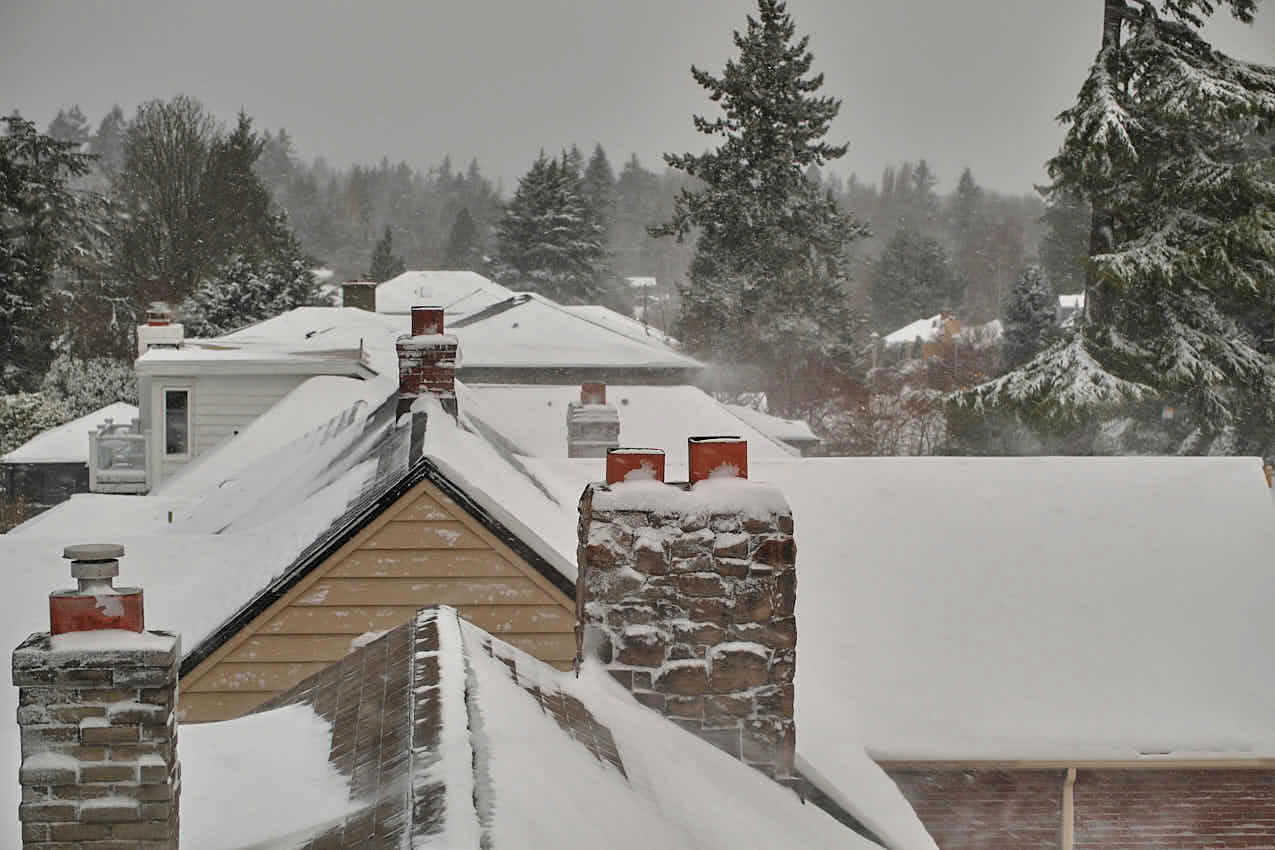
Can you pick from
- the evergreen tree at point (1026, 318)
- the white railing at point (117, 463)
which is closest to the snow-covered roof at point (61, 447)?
the white railing at point (117, 463)

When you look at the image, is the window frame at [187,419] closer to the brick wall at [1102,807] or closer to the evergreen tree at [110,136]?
the brick wall at [1102,807]

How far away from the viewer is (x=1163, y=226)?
28516mm

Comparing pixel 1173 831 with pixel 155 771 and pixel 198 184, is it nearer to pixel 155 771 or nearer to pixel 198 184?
pixel 155 771

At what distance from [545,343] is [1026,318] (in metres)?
25.4

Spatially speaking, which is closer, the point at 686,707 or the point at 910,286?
the point at 686,707

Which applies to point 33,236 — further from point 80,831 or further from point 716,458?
point 80,831

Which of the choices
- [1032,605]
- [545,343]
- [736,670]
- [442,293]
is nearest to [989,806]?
[1032,605]

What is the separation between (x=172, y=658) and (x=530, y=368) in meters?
24.2

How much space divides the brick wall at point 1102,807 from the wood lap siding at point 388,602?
2.65 meters

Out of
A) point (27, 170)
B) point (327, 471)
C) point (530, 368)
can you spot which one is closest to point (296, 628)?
point (327, 471)

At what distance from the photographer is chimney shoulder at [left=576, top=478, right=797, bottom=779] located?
20.6ft

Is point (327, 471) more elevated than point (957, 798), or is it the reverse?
point (327, 471)

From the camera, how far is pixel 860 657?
31.4ft

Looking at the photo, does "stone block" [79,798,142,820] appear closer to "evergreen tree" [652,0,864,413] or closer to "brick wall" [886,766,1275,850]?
"brick wall" [886,766,1275,850]
